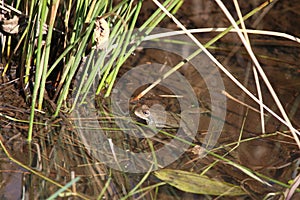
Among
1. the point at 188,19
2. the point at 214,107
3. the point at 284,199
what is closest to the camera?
the point at 284,199

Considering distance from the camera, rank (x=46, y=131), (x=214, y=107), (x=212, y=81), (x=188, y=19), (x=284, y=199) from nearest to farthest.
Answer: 1. (x=284, y=199)
2. (x=46, y=131)
3. (x=214, y=107)
4. (x=212, y=81)
5. (x=188, y=19)

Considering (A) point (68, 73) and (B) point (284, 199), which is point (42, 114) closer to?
(A) point (68, 73)

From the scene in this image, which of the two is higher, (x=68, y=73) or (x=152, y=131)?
(x=68, y=73)

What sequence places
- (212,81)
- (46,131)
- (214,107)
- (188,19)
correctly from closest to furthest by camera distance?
(46,131) < (214,107) < (212,81) < (188,19)

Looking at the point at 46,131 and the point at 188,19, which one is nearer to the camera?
the point at 46,131

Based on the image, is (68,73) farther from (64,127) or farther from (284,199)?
(284,199)

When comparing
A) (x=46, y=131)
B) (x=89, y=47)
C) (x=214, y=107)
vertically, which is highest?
(x=89, y=47)

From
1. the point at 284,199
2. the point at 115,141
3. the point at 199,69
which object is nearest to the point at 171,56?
the point at 199,69

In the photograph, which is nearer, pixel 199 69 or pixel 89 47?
pixel 89 47

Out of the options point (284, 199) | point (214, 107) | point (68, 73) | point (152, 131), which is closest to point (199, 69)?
point (214, 107)
